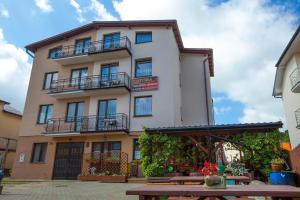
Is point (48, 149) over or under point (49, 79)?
under

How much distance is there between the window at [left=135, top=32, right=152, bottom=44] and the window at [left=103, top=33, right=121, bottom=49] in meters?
1.61

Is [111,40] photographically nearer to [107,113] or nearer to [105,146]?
[107,113]

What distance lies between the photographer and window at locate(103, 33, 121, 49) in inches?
850

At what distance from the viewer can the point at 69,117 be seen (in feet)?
68.1

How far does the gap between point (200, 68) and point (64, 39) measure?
1314cm

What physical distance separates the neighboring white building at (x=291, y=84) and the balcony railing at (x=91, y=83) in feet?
38.9

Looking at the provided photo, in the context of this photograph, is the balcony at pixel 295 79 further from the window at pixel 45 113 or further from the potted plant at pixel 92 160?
the window at pixel 45 113

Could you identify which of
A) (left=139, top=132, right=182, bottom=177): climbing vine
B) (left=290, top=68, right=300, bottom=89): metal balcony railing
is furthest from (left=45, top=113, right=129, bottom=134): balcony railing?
(left=290, top=68, right=300, bottom=89): metal balcony railing

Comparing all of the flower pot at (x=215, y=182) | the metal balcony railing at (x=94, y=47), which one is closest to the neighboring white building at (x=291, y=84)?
the metal balcony railing at (x=94, y=47)

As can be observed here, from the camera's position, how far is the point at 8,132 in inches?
1037

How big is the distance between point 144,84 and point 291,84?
1135 centimetres

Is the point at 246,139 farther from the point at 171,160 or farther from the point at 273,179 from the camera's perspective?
the point at 171,160

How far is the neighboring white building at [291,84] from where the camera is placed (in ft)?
56.8

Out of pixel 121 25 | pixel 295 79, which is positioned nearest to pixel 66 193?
pixel 121 25
